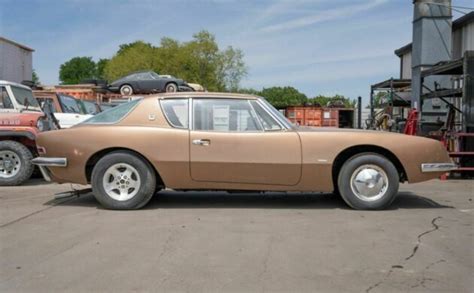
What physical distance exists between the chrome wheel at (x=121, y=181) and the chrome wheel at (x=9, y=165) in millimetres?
3755

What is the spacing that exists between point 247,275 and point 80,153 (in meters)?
3.47

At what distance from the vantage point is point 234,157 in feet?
21.7

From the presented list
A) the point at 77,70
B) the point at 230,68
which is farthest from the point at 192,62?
the point at 77,70

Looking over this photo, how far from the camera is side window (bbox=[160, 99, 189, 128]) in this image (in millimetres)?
6801

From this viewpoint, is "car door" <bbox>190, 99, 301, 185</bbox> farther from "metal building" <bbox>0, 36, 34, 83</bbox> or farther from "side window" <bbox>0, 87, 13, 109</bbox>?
"metal building" <bbox>0, 36, 34, 83</bbox>

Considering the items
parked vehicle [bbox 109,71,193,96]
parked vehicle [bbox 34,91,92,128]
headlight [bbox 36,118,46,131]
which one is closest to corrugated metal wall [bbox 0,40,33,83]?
parked vehicle [bbox 109,71,193,96]

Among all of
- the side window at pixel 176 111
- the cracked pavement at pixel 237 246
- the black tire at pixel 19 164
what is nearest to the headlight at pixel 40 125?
the black tire at pixel 19 164

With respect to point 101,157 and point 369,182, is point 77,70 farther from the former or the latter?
point 369,182

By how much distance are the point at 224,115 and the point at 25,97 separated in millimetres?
5756

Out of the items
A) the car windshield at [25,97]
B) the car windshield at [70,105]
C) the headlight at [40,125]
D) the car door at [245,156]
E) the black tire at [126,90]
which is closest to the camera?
the car door at [245,156]

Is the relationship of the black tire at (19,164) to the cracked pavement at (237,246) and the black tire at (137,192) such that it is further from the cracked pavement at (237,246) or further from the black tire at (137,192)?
the black tire at (137,192)

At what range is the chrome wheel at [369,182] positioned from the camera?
668 cm

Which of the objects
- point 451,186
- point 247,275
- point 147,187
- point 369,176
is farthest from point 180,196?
point 451,186

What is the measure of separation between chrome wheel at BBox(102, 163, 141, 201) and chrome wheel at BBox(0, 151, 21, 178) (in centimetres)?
375
